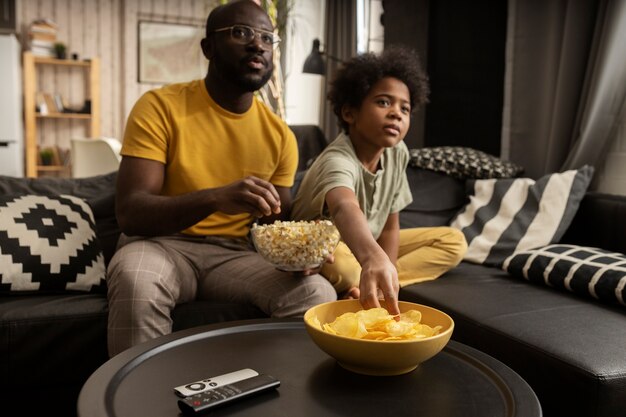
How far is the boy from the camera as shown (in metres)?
1.81

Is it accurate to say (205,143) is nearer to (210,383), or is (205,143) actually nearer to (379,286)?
(379,286)

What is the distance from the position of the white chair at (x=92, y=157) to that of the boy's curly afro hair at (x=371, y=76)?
8.19 feet

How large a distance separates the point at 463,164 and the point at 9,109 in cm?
460

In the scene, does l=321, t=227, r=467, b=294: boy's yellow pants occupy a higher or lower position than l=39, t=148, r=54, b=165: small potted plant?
lower

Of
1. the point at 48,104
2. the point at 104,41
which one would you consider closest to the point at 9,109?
the point at 48,104

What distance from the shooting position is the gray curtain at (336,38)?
15.1 feet

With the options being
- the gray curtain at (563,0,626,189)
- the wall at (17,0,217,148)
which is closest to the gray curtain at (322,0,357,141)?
the wall at (17,0,217,148)

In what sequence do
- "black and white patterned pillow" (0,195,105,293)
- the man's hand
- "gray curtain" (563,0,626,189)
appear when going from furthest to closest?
"gray curtain" (563,0,626,189), "black and white patterned pillow" (0,195,105,293), the man's hand

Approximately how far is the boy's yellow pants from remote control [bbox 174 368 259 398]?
0.92 meters

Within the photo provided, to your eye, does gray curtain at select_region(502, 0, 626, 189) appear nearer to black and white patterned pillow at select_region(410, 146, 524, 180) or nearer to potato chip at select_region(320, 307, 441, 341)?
black and white patterned pillow at select_region(410, 146, 524, 180)

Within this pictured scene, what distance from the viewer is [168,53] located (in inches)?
261

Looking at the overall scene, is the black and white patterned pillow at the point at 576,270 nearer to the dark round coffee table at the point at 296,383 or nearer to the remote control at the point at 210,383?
the dark round coffee table at the point at 296,383

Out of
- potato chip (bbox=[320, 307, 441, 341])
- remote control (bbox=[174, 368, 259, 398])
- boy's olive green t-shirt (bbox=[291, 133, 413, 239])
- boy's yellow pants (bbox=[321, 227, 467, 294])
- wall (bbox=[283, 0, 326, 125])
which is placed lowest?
boy's yellow pants (bbox=[321, 227, 467, 294])

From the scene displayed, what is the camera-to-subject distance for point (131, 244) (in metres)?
1.63
